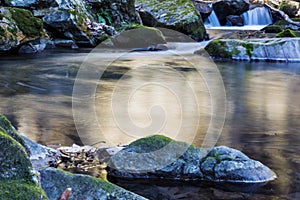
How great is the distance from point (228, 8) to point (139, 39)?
11.4 meters

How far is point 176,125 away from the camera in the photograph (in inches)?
293

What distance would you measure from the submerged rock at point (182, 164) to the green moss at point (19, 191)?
2208mm

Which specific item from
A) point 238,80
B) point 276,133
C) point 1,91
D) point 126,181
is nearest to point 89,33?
point 238,80

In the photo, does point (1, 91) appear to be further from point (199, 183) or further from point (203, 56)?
point (203, 56)

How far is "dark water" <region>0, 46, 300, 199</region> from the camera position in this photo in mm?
5051

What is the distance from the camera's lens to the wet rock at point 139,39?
20.7 metres

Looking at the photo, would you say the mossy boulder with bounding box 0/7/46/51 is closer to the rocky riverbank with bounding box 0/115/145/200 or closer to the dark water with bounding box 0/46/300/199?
the dark water with bounding box 0/46/300/199

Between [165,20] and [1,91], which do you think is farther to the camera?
[165,20]

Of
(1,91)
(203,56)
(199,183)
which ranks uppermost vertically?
(199,183)

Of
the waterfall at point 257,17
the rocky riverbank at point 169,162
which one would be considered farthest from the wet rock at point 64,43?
the rocky riverbank at point 169,162

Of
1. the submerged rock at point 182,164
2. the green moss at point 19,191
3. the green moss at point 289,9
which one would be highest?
the green moss at point 19,191

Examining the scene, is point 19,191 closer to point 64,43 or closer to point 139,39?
point 64,43

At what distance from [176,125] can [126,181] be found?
276 centimetres

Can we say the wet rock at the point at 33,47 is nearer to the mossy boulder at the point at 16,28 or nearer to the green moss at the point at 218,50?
the mossy boulder at the point at 16,28
